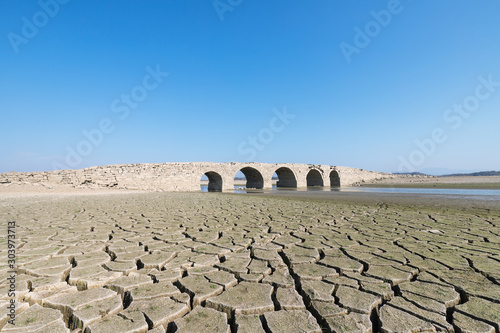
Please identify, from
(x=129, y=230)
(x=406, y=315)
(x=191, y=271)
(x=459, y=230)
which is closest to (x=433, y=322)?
(x=406, y=315)

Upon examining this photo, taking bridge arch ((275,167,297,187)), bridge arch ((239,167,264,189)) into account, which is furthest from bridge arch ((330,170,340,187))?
bridge arch ((239,167,264,189))

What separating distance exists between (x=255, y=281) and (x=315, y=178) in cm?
2540

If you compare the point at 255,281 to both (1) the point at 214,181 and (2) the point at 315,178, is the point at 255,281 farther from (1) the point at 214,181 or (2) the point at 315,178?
(2) the point at 315,178

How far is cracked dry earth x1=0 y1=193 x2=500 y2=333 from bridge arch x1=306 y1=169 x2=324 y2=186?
21931 millimetres

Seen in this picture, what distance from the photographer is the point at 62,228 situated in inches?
144

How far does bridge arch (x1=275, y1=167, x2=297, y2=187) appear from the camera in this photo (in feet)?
74.4

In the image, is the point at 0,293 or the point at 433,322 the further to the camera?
the point at 0,293

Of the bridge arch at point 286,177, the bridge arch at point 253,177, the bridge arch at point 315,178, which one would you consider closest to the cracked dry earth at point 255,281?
the bridge arch at point 253,177

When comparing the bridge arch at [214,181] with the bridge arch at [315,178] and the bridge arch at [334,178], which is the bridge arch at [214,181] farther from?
the bridge arch at [334,178]

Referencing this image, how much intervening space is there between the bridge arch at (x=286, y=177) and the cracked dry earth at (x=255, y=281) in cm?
1914

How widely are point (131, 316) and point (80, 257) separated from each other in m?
1.35

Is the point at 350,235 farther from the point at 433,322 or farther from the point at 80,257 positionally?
the point at 80,257

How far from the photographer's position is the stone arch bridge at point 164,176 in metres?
12.6

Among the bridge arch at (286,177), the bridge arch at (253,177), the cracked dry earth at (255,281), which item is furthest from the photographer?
the bridge arch at (286,177)
